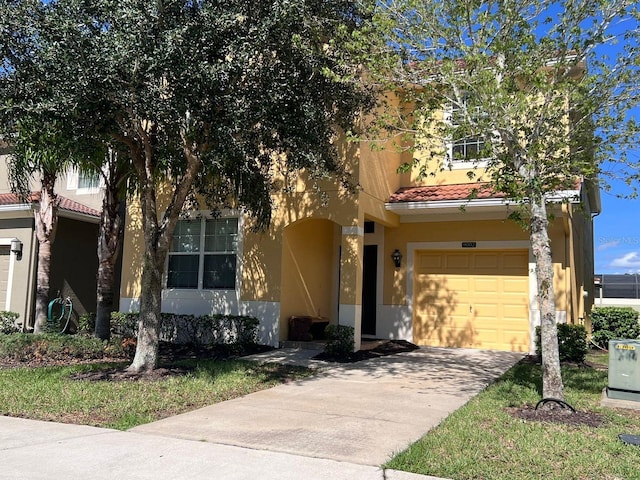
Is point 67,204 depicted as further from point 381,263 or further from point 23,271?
point 381,263

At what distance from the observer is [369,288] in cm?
1489

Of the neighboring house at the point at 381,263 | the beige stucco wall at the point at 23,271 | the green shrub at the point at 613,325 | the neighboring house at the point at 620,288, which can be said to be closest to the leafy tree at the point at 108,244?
the neighboring house at the point at 381,263

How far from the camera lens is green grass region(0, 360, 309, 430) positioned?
683 centimetres

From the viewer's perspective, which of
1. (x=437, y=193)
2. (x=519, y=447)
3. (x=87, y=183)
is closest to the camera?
(x=519, y=447)

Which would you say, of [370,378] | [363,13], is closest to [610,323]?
[370,378]

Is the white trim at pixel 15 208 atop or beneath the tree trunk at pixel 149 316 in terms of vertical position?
atop

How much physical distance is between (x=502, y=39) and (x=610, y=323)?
9784mm

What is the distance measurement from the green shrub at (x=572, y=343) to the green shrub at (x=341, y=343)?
4221 millimetres

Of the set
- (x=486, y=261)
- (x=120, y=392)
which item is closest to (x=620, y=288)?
(x=486, y=261)

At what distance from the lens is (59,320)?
1540 cm

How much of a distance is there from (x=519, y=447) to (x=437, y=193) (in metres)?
8.23

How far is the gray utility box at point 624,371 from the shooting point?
298 inches

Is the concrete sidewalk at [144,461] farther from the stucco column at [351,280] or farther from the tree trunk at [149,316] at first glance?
the stucco column at [351,280]

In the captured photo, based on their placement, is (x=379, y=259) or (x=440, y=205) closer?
(x=440, y=205)
